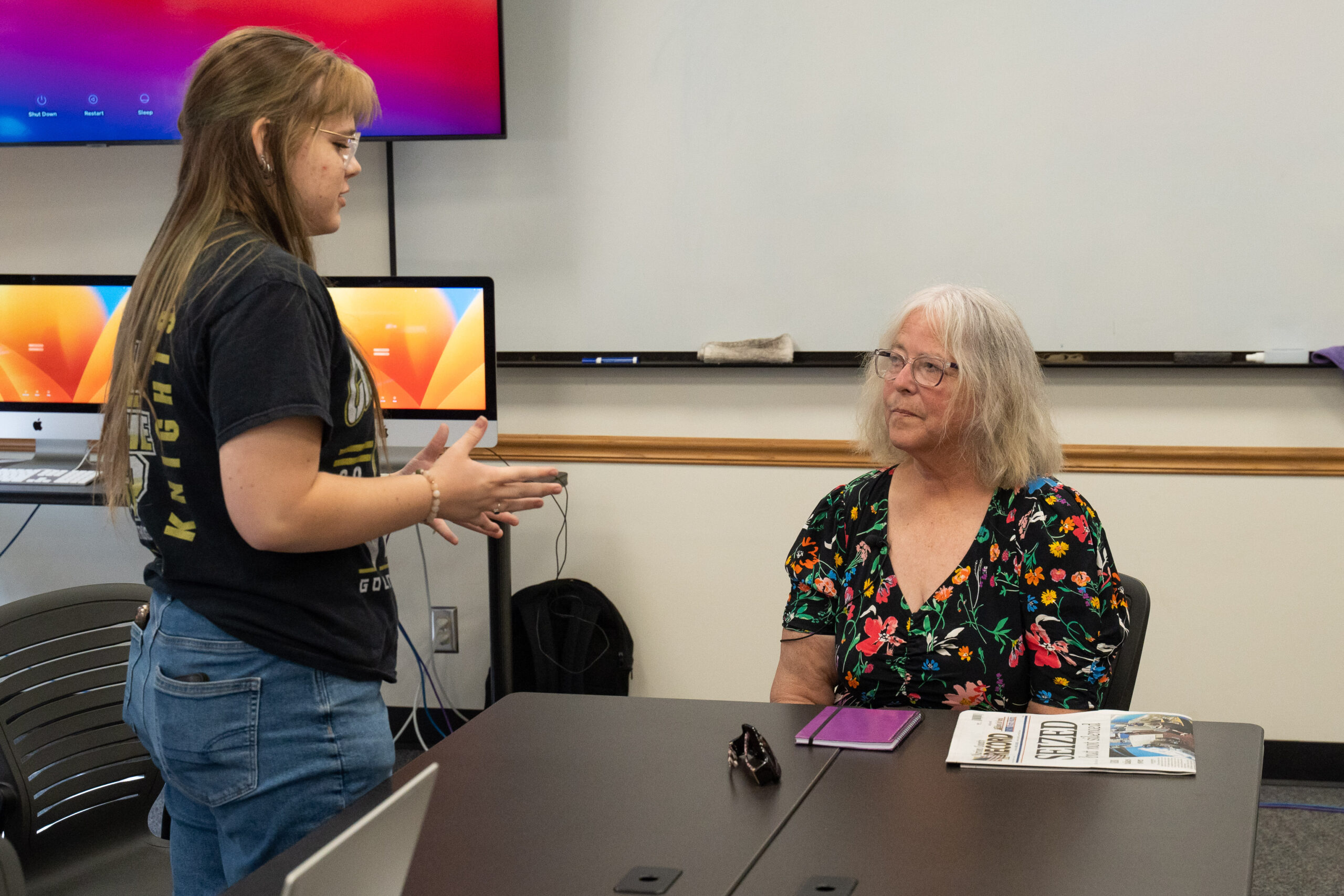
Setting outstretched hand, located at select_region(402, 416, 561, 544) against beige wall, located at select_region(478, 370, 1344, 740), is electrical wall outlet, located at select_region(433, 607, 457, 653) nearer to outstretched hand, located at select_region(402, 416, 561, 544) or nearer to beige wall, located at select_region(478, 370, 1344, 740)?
beige wall, located at select_region(478, 370, 1344, 740)

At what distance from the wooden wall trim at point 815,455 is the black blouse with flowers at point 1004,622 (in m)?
1.28

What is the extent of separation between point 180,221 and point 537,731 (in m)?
0.70

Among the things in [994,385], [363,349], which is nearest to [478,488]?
[994,385]

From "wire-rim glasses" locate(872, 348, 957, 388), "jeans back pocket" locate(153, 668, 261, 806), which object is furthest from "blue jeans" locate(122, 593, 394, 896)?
"wire-rim glasses" locate(872, 348, 957, 388)

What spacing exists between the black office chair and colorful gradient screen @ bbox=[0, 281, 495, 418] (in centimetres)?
103

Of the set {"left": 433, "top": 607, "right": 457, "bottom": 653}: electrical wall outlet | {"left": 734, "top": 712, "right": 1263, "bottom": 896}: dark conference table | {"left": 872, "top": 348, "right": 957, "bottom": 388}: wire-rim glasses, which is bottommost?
{"left": 433, "top": 607, "right": 457, "bottom": 653}: electrical wall outlet

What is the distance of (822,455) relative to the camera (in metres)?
3.04

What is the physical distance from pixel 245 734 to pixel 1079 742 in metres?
0.90

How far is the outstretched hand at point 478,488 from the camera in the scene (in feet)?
4.11

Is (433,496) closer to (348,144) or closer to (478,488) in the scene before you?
(478,488)

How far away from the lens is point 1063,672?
5.25 ft

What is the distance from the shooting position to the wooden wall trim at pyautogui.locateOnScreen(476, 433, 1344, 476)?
→ 2.84 m

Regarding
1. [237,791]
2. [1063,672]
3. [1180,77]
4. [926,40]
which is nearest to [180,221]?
[237,791]

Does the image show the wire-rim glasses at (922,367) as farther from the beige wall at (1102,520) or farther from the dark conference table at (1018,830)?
the beige wall at (1102,520)
